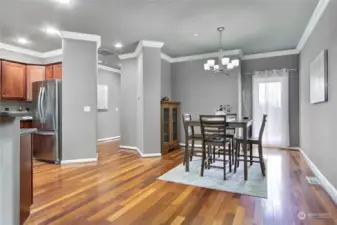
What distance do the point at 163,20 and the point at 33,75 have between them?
370 cm

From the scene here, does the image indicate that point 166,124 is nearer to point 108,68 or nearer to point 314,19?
point 108,68

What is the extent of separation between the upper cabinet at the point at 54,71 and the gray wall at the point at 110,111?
75.9 inches

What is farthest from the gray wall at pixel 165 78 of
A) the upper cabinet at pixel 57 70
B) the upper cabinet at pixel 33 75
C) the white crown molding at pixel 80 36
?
the upper cabinet at pixel 33 75

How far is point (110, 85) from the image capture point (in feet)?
24.5

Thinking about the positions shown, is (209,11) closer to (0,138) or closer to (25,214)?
(0,138)

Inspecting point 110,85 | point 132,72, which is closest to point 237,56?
point 132,72

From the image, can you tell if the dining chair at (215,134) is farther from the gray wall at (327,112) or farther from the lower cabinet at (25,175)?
the lower cabinet at (25,175)

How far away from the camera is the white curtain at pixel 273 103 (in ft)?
17.9

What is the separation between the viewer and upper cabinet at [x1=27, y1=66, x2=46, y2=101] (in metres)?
5.10

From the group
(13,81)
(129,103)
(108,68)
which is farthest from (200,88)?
(13,81)

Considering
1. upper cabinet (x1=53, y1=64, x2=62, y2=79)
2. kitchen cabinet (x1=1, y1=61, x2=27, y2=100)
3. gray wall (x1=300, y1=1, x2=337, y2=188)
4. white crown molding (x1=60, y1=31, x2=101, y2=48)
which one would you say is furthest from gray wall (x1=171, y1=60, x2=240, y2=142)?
kitchen cabinet (x1=1, y1=61, x2=27, y2=100)

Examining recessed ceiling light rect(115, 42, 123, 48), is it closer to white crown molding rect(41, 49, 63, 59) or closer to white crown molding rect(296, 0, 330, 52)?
white crown molding rect(41, 49, 63, 59)

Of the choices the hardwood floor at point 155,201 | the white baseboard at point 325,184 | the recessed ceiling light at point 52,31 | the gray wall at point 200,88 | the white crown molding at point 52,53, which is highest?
the recessed ceiling light at point 52,31

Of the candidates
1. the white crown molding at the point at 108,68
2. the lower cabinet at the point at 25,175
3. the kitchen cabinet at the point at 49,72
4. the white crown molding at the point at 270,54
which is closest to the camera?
the lower cabinet at the point at 25,175
